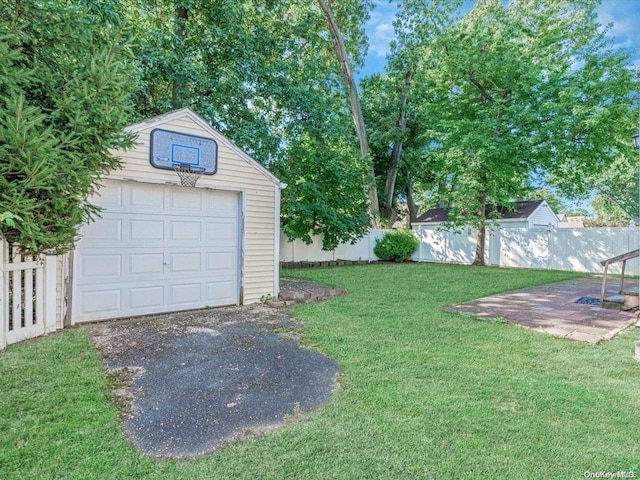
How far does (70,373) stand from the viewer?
10.1 feet

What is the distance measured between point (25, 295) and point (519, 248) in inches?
548

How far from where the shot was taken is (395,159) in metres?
18.6

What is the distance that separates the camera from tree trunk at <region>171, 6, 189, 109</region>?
9.65 m

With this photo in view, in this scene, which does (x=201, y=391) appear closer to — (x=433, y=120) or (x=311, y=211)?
(x=311, y=211)

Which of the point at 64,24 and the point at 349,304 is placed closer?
the point at 64,24

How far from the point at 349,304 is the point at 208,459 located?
14.1 feet

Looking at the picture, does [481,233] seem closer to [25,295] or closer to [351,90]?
[351,90]

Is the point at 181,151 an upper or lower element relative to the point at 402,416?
upper

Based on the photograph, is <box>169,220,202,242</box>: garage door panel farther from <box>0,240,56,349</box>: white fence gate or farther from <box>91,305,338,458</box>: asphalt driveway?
<box>0,240,56,349</box>: white fence gate

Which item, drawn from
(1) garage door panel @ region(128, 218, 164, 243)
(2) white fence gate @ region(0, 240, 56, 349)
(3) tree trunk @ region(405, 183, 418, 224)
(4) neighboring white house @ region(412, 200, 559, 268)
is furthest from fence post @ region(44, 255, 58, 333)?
(3) tree trunk @ region(405, 183, 418, 224)

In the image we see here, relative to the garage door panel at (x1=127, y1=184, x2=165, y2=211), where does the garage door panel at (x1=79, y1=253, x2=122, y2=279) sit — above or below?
below

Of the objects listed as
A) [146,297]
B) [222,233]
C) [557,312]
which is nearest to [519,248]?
[557,312]

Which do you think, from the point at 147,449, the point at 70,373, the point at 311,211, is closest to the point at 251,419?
the point at 147,449

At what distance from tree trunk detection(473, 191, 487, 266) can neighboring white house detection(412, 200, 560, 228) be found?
194 centimetres
